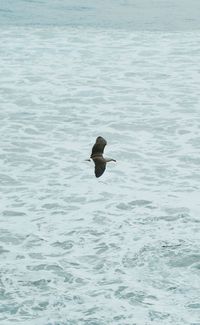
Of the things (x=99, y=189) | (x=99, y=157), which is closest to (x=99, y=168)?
(x=99, y=157)

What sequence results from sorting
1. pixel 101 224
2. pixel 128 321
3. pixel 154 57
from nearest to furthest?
pixel 128 321 < pixel 101 224 < pixel 154 57

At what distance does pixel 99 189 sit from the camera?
1354cm

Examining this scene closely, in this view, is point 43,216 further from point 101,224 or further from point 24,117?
point 24,117

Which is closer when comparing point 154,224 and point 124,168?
point 154,224

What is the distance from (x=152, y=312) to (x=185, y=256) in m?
1.72

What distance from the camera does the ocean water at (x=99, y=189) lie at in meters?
9.82

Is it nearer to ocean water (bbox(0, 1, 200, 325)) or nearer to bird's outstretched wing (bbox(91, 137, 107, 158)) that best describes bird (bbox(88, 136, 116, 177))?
bird's outstretched wing (bbox(91, 137, 107, 158))

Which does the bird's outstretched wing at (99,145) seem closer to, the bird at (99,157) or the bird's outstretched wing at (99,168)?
the bird at (99,157)

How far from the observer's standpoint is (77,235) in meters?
11.7

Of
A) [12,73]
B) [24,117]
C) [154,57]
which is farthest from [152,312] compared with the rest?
[154,57]

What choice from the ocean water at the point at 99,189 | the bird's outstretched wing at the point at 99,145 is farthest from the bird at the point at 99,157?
the ocean water at the point at 99,189

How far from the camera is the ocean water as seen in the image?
387 inches

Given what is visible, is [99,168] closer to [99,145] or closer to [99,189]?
[99,145]

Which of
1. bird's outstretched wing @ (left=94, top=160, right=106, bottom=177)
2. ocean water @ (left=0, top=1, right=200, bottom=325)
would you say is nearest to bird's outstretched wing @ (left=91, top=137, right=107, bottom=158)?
bird's outstretched wing @ (left=94, top=160, right=106, bottom=177)
